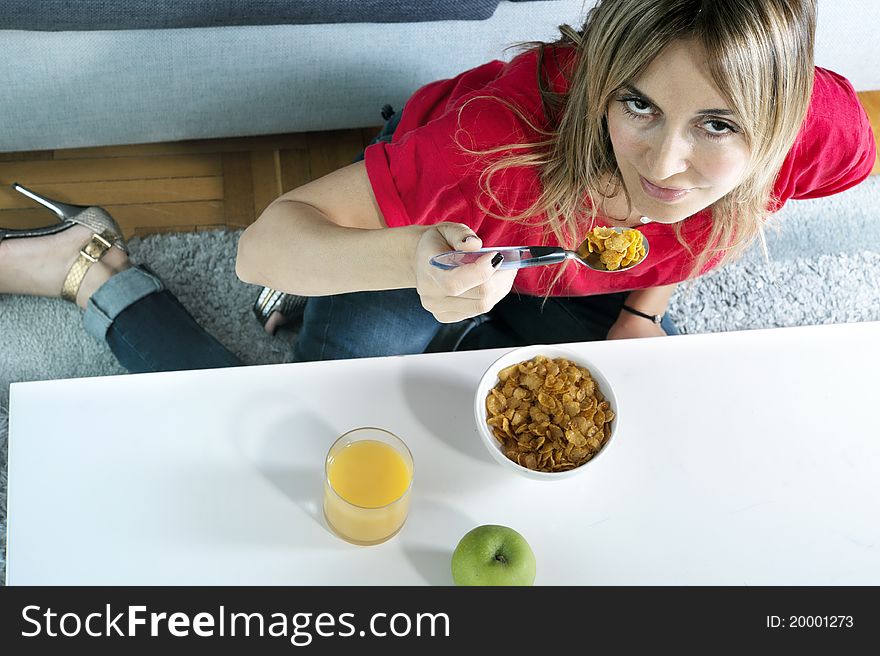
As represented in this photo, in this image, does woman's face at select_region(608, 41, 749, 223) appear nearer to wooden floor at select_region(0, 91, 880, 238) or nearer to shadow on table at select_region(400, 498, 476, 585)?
shadow on table at select_region(400, 498, 476, 585)

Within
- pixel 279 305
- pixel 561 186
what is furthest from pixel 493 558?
pixel 279 305

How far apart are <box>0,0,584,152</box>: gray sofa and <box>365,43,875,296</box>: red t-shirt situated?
0.42 metres

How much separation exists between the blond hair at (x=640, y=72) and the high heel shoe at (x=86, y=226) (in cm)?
83

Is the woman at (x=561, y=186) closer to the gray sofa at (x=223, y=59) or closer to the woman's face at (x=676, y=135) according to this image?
the woman's face at (x=676, y=135)

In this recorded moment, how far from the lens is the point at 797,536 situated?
3.23ft

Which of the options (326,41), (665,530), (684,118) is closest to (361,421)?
(665,530)

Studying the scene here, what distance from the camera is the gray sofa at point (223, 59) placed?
4.83ft

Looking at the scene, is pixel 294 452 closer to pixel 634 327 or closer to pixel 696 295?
pixel 634 327

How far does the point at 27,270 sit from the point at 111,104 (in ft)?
1.15

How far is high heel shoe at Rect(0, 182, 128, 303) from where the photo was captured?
4.99 ft

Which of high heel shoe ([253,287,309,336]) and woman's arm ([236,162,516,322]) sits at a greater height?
woman's arm ([236,162,516,322])

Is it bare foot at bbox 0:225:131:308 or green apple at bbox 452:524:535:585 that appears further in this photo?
bare foot at bbox 0:225:131:308

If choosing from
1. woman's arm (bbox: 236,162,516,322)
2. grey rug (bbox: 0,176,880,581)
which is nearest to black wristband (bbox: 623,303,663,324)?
grey rug (bbox: 0,176,880,581)

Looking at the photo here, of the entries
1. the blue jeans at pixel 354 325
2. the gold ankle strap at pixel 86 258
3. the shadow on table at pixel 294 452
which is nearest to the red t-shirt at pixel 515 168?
the blue jeans at pixel 354 325
